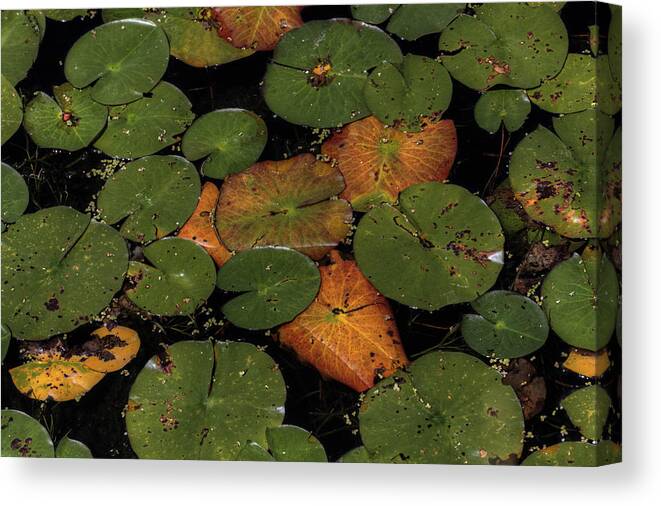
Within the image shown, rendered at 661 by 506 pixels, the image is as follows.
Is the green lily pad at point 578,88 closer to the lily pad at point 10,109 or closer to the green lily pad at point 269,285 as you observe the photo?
the green lily pad at point 269,285

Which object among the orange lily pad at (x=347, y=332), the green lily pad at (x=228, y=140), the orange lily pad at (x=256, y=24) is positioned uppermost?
the orange lily pad at (x=256, y=24)

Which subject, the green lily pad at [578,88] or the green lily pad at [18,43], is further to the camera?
the green lily pad at [18,43]

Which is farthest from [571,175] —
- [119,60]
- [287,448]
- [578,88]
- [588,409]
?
[119,60]

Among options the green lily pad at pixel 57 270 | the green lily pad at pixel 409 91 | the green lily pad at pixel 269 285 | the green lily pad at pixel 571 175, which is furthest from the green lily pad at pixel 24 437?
the green lily pad at pixel 571 175

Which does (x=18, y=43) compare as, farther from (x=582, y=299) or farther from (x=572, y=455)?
(x=572, y=455)

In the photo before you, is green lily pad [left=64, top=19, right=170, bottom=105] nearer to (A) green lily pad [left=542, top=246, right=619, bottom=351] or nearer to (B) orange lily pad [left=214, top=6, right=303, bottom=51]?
(B) orange lily pad [left=214, top=6, right=303, bottom=51]

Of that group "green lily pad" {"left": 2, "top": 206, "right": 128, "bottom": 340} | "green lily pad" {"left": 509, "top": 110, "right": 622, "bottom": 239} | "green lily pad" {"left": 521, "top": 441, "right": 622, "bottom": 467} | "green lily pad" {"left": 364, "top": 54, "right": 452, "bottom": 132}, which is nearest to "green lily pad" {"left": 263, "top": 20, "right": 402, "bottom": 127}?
"green lily pad" {"left": 364, "top": 54, "right": 452, "bottom": 132}
